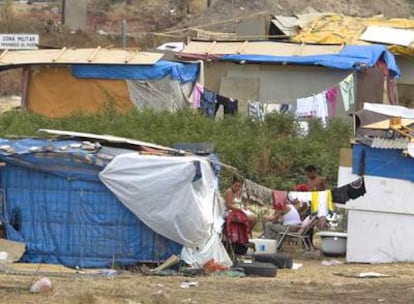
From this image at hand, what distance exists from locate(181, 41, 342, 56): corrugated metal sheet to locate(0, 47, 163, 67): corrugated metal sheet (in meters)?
2.57

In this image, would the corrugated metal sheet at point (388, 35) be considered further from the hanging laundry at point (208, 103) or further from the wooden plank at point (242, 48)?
the hanging laundry at point (208, 103)

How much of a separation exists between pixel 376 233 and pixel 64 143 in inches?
176

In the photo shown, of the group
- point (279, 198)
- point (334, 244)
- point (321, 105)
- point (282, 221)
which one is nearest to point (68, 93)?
point (321, 105)

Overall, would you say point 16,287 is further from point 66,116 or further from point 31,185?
point 66,116

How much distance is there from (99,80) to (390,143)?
10185mm

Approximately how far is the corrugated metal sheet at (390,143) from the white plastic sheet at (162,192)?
2754 mm

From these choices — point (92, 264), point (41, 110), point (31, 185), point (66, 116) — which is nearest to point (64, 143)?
point (31, 185)

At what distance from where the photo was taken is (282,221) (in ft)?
48.4

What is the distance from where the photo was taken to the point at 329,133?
2056 centimetres

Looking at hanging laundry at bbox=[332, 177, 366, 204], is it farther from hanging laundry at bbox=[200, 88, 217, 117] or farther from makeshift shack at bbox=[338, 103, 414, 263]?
hanging laundry at bbox=[200, 88, 217, 117]

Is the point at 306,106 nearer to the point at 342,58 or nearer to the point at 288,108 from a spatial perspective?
the point at 288,108

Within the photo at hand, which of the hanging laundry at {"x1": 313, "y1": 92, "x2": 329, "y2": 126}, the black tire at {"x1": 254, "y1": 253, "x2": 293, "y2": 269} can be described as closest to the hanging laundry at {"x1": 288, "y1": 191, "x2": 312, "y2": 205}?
the black tire at {"x1": 254, "y1": 253, "x2": 293, "y2": 269}

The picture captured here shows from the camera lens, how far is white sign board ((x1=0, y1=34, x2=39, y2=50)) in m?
22.0

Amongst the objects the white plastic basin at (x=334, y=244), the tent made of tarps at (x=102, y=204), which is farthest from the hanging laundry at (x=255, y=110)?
the tent made of tarps at (x=102, y=204)
